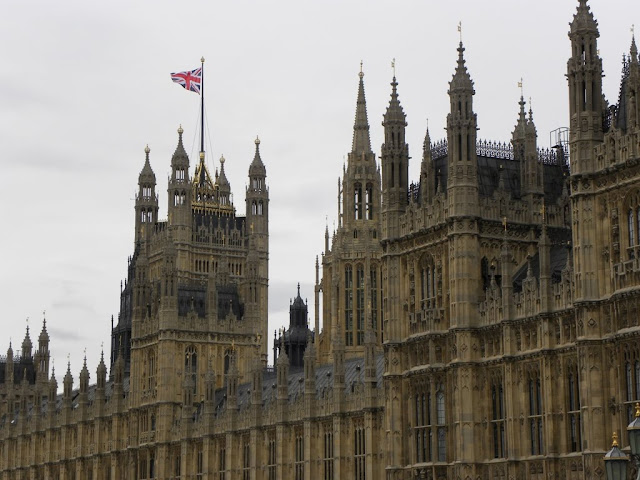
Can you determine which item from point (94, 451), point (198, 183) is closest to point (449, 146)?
point (94, 451)

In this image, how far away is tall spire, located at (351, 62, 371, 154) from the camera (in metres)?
146

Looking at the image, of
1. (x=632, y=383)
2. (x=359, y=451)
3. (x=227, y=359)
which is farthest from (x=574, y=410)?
(x=227, y=359)

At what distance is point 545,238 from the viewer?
225ft

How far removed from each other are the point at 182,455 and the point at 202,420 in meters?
3.88

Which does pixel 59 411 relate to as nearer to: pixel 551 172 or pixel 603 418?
pixel 551 172

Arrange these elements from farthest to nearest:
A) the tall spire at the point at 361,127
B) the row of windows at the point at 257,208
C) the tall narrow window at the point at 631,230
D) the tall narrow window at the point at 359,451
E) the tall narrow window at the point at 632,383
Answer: the row of windows at the point at 257,208 → the tall spire at the point at 361,127 → the tall narrow window at the point at 359,451 → the tall narrow window at the point at 631,230 → the tall narrow window at the point at 632,383

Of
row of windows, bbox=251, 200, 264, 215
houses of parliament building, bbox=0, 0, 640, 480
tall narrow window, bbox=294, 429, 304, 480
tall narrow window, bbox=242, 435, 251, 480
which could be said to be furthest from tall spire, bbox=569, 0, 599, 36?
row of windows, bbox=251, 200, 264, 215

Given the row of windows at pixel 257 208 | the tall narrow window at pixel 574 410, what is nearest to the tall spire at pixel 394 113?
the tall narrow window at pixel 574 410

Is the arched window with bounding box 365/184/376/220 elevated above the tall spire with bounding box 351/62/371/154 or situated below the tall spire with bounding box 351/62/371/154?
below

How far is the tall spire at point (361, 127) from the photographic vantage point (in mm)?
146000

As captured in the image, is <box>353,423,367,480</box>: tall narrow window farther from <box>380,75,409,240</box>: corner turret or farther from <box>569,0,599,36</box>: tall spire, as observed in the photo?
<box>569,0,599,36</box>: tall spire

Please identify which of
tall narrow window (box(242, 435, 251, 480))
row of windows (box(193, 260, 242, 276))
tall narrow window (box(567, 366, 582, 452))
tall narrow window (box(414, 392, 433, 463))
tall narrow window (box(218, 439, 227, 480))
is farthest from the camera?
row of windows (box(193, 260, 242, 276))

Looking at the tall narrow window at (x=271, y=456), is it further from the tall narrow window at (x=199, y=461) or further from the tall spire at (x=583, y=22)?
the tall spire at (x=583, y=22)

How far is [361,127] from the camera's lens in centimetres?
14775
